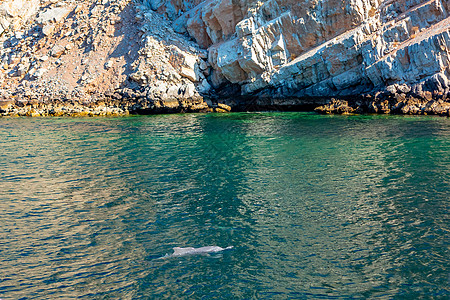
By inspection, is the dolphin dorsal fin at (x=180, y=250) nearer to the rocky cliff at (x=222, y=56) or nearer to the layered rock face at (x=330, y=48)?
the rocky cliff at (x=222, y=56)

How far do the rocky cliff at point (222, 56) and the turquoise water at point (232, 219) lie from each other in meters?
13.9

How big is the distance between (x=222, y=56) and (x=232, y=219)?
4034 cm

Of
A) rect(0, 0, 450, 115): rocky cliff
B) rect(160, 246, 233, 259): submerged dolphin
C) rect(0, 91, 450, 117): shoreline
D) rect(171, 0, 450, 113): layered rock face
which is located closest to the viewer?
rect(160, 246, 233, 259): submerged dolphin

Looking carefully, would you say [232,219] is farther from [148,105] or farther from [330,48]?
[148,105]

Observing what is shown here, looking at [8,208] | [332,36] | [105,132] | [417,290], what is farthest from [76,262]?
[332,36]

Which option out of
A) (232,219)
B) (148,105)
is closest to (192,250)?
(232,219)

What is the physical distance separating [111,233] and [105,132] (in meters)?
24.8

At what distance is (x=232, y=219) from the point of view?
14398 mm

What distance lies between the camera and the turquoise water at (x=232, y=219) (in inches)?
402

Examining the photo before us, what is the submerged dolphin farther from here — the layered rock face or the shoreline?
the shoreline

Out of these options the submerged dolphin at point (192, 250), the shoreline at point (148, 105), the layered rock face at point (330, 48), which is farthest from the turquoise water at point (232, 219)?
the shoreline at point (148, 105)

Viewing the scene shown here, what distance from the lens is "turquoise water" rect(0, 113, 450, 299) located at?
402 inches

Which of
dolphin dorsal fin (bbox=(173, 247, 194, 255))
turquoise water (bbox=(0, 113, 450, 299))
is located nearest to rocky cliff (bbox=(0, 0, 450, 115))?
turquoise water (bbox=(0, 113, 450, 299))

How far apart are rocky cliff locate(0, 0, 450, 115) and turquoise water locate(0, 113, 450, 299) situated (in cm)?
1390
